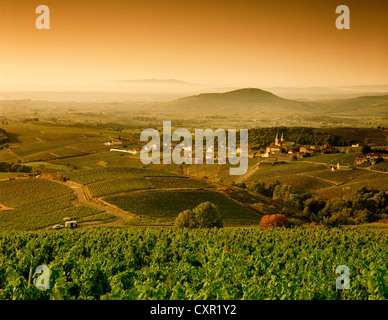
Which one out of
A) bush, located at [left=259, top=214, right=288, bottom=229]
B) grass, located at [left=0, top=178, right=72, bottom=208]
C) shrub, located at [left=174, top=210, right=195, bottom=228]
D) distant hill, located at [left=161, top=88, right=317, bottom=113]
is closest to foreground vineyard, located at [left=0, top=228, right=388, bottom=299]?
shrub, located at [left=174, top=210, right=195, bottom=228]

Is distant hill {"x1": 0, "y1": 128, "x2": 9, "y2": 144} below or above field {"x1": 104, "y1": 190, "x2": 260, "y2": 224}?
above

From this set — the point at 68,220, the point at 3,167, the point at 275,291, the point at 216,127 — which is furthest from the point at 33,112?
the point at 275,291

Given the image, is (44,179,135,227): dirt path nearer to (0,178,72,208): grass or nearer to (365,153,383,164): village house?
(0,178,72,208): grass

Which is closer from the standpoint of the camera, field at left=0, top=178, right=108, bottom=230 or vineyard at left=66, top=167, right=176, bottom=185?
field at left=0, top=178, right=108, bottom=230

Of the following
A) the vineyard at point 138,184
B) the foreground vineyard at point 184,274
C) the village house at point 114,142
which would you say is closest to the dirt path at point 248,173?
the vineyard at point 138,184

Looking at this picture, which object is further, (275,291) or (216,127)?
(216,127)
